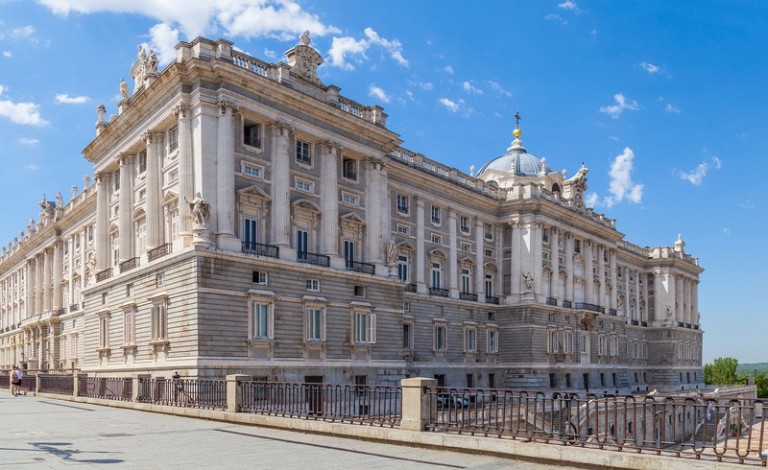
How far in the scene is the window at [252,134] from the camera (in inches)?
1506

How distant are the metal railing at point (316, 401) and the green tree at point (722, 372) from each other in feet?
357

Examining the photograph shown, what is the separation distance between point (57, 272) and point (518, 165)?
47.1 m

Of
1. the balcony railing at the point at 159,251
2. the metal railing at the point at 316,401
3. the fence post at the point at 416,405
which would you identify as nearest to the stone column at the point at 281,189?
the balcony railing at the point at 159,251

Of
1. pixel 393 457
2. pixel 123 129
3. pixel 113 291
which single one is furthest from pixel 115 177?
pixel 393 457

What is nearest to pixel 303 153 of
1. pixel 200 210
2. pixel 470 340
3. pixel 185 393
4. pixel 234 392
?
pixel 200 210

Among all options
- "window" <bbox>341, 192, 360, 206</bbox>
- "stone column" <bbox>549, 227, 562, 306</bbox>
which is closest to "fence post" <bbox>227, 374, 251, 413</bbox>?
"window" <bbox>341, 192, 360, 206</bbox>

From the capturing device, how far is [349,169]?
4416 centimetres

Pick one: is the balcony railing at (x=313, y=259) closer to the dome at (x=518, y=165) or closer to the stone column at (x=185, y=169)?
the stone column at (x=185, y=169)

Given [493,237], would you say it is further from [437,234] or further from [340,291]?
[340,291]

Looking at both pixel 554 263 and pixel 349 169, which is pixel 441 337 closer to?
pixel 554 263

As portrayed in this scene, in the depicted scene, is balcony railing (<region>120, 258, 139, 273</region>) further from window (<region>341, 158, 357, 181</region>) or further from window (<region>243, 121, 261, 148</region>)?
window (<region>341, 158, 357, 181</region>)

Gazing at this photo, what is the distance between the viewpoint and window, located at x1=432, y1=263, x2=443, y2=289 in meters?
55.3

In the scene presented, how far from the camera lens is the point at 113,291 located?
137 feet

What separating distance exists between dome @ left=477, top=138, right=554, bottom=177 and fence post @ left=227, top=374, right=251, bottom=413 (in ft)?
173
